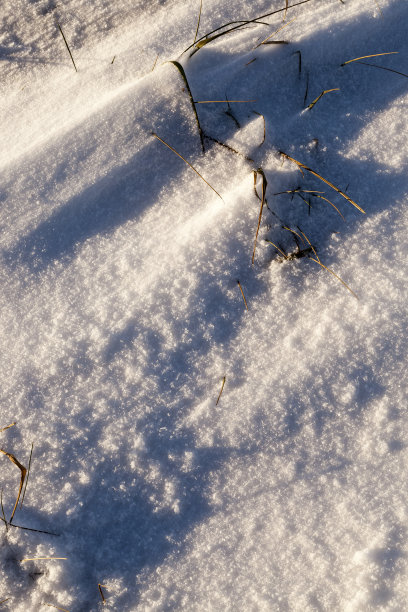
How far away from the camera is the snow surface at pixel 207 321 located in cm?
126

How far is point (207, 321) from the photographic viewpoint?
134 centimetres

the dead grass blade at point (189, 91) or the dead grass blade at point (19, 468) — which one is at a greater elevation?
the dead grass blade at point (189, 91)

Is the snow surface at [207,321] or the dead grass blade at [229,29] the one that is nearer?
the snow surface at [207,321]

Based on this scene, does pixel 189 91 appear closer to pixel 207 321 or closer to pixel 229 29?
pixel 229 29

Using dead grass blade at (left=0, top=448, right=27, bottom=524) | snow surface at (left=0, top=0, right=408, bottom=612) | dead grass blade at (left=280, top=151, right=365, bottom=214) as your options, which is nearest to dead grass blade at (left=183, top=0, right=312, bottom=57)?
snow surface at (left=0, top=0, right=408, bottom=612)

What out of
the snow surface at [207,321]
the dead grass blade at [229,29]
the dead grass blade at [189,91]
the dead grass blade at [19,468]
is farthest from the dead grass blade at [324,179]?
the dead grass blade at [19,468]

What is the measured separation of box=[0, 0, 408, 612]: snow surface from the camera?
1.26 m

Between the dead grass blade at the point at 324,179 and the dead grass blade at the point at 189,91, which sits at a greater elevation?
the dead grass blade at the point at 189,91

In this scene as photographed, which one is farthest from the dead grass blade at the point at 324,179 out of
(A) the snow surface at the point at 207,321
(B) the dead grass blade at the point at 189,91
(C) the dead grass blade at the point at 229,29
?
(C) the dead grass blade at the point at 229,29

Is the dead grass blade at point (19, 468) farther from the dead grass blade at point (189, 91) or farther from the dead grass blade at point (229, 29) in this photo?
the dead grass blade at point (229, 29)

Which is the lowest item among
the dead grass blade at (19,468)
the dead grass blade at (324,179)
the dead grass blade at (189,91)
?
the dead grass blade at (19,468)

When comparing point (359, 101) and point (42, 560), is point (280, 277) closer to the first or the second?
point (359, 101)

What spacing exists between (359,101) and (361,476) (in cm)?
99

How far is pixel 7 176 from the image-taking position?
138cm
